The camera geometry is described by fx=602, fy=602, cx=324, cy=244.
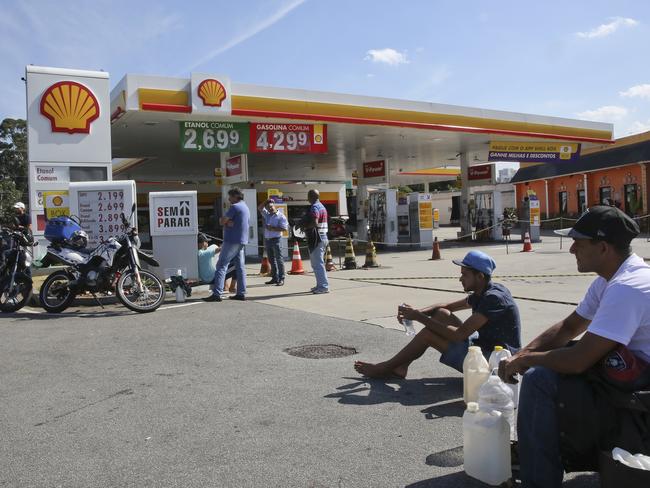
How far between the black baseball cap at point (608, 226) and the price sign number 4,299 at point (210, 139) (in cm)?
1494

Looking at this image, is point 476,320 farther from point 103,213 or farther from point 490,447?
point 103,213

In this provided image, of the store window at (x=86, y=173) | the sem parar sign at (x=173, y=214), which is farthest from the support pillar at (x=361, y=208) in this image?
the sem parar sign at (x=173, y=214)

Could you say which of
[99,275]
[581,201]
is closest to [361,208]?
[99,275]

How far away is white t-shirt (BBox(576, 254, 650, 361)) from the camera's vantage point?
2.52 metres

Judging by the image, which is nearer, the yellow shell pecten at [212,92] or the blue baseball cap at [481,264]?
the blue baseball cap at [481,264]

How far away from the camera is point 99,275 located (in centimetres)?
902

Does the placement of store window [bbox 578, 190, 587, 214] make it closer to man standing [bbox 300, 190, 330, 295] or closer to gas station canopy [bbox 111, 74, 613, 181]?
gas station canopy [bbox 111, 74, 613, 181]

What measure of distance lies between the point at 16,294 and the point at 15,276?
0.92 ft

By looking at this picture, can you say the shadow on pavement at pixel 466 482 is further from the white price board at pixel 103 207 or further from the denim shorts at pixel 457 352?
the white price board at pixel 103 207

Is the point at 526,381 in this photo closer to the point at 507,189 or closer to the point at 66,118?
the point at 66,118

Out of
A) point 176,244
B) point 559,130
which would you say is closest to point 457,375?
point 176,244

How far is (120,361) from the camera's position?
19.3 feet

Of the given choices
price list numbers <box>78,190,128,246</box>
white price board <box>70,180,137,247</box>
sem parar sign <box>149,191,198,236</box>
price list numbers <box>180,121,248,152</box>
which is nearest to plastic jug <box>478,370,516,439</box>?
sem parar sign <box>149,191,198,236</box>

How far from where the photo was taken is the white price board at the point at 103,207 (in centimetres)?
1081
